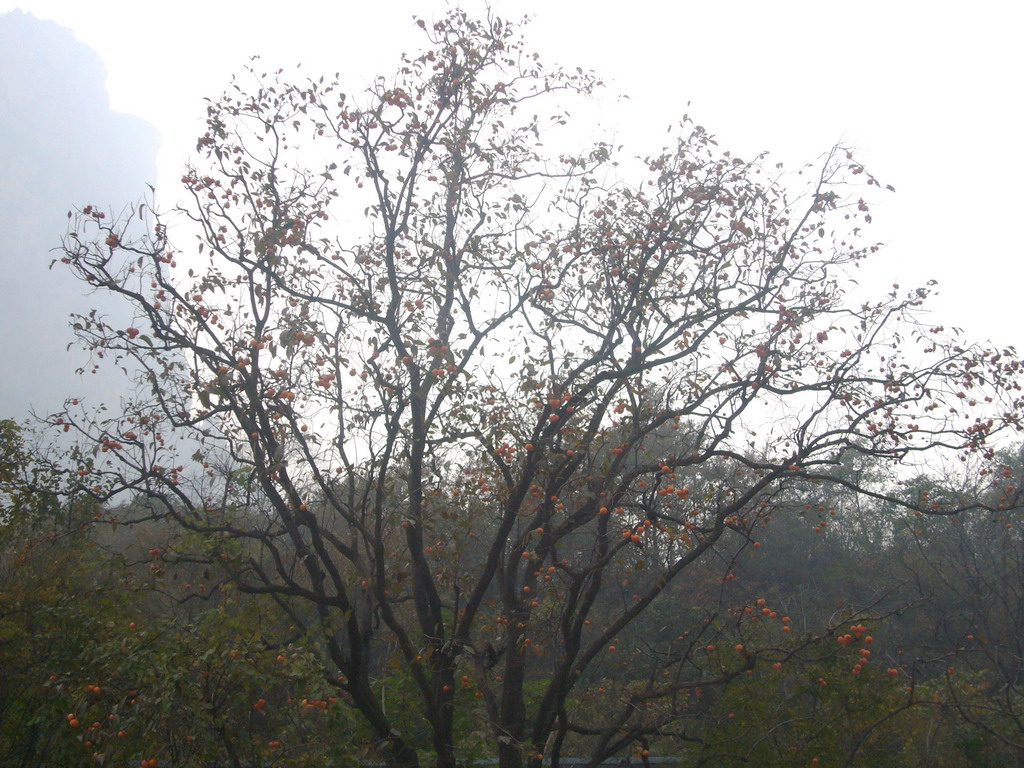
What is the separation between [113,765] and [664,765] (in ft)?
18.0

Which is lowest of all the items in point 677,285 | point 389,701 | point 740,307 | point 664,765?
point 664,765

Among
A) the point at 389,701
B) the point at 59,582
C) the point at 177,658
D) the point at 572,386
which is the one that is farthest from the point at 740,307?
the point at 59,582

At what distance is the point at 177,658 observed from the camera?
427 cm

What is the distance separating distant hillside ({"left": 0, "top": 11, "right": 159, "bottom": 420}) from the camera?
4875 cm

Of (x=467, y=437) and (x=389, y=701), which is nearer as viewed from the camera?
(x=467, y=437)

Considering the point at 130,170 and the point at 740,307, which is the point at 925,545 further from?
the point at 130,170

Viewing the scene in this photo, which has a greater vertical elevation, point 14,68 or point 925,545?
point 14,68

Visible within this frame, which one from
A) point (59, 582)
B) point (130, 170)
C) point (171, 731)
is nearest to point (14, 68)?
point (130, 170)

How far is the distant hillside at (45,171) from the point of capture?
160ft

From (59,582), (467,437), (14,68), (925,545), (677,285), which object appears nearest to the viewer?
(467,437)

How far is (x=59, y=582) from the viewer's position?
7.63m

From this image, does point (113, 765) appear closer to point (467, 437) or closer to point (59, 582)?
point (467, 437)

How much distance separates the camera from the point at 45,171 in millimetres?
63188

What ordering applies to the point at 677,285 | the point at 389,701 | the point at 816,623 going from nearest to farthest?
the point at 677,285, the point at 389,701, the point at 816,623
